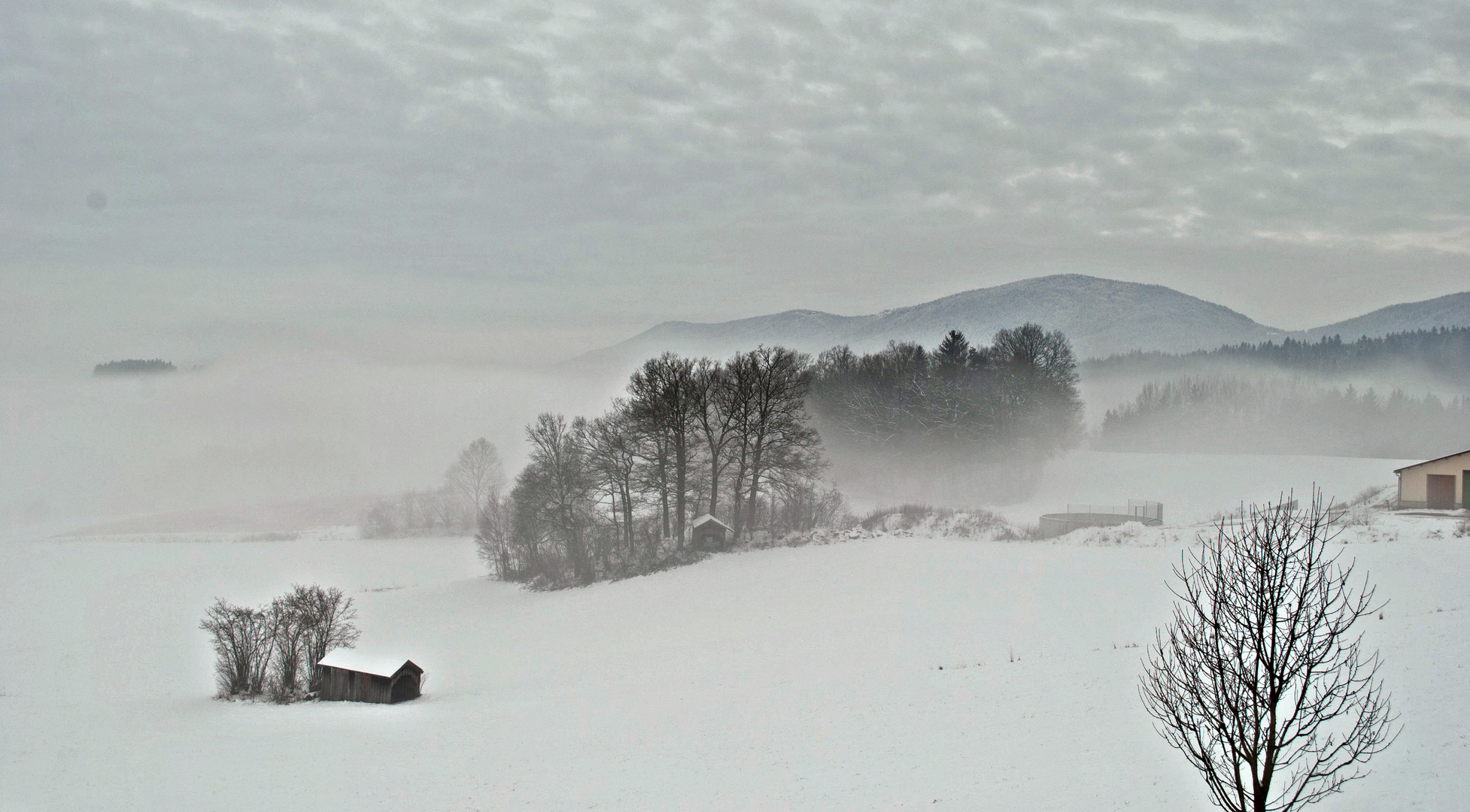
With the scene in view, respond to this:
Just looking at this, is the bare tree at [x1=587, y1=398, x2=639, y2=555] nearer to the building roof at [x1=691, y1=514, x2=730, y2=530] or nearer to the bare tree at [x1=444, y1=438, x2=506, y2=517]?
the building roof at [x1=691, y1=514, x2=730, y2=530]

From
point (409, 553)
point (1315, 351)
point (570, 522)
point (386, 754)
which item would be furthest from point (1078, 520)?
point (1315, 351)

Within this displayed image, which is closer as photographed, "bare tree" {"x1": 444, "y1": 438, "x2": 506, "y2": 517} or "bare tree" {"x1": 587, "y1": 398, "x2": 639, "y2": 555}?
"bare tree" {"x1": 587, "y1": 398, "x2": 639, "y2": 555}

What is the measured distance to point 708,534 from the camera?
44.0 m

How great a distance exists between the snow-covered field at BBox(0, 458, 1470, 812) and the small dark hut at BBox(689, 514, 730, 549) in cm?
282

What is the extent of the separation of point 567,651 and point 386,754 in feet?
37.8

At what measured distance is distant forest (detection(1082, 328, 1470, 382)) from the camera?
147250 millimetres

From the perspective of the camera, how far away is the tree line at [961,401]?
63625mm

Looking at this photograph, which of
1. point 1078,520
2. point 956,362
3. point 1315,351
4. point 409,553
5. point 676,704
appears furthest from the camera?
point 1315,351

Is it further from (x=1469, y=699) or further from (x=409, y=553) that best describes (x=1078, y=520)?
(x=409, y=553)

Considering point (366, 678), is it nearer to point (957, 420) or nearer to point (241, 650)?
point (241, 650)

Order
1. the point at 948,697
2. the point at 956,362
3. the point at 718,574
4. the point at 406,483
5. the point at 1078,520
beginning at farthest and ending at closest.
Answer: the point at 406,483, the point at 956,362, the point at 1078,520, the point at 718,574, the point at 948,697

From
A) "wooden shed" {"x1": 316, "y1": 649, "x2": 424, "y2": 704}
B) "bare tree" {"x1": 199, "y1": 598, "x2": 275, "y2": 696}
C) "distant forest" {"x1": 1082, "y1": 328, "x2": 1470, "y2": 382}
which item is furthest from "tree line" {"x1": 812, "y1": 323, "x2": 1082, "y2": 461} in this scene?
"distant forest" {"x1": 1082, "y1": 328, "x2": 1470, "y2": 382}

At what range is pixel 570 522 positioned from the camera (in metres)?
46.3

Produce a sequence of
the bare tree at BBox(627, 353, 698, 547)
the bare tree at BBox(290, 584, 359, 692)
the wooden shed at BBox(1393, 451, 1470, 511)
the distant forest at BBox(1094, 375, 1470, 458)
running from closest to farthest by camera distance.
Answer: the bare tree at BBox(290, 584, 359, 692) < the wooden shed at BBox(1393, 451, 1470, 511) < the bare tree at BBox(627, 353, 698, 547) < the distant forest at BBox(1094, 375, 1470, 458)
